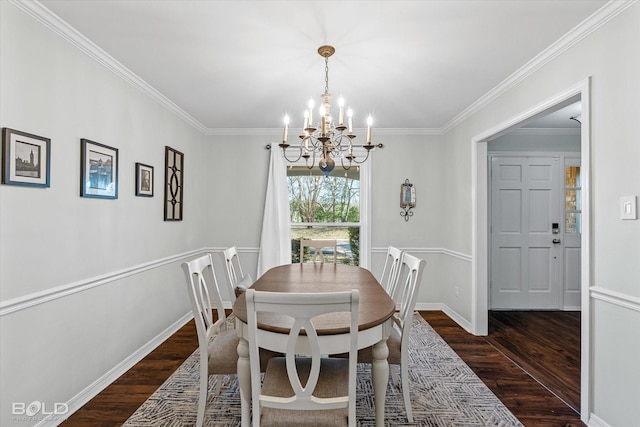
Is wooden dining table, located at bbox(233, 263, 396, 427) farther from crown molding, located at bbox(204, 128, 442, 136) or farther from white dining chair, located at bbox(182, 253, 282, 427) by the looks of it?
crown molding, located at bbox(204, 128, 442, 136)

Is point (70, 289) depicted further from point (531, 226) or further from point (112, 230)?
point (531, 226)

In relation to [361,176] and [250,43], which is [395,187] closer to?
[361,176]

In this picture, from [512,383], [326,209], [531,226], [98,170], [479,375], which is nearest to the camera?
[98,170]

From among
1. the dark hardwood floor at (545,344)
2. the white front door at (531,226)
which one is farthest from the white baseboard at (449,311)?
the white front door at (531,226)

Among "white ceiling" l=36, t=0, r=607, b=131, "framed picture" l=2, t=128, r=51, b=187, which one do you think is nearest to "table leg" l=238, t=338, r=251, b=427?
"framed picture" l=2, t=128, r=51, b=187

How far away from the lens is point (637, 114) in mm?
1776

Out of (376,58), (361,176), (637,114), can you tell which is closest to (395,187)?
(361,176)

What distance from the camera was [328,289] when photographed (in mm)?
2348

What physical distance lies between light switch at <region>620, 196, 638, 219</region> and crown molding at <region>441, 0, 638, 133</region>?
1.02m

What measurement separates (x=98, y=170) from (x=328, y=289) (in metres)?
1.85

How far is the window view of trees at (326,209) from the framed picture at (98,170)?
2.37 m

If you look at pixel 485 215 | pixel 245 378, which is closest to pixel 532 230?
pixel 485 215

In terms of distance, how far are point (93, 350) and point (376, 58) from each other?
2.88 metres

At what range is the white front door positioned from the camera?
14.7ft
